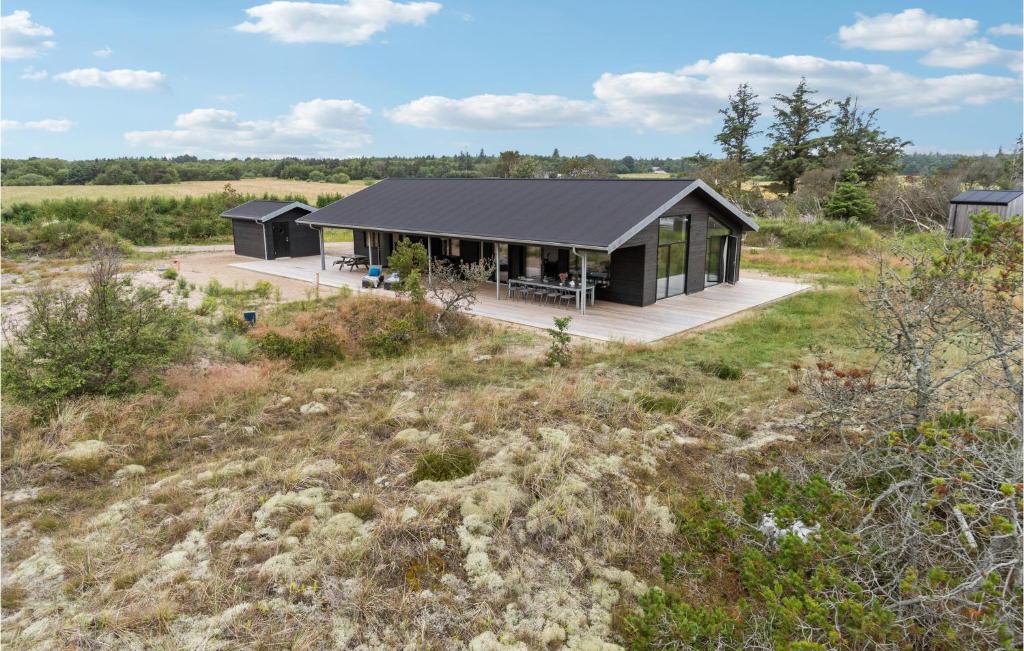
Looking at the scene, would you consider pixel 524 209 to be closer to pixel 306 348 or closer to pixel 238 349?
pixel 306 348

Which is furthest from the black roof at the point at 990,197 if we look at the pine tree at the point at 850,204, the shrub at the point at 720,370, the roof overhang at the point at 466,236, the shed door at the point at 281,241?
the shed door at the point at 281,241

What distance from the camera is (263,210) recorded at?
25.2 meters

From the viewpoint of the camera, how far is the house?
15555mm

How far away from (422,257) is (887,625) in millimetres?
13830

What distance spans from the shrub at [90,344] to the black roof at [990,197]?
31595 millimetres

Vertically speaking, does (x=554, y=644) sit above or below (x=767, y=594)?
below

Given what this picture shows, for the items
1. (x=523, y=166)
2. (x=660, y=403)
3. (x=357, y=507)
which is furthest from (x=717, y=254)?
(x=523, y=166)

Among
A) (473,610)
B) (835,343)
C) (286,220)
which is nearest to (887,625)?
(473,610)

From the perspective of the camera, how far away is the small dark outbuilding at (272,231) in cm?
2470

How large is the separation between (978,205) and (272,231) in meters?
30.5

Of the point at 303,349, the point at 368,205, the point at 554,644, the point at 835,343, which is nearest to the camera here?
the point at 554,644

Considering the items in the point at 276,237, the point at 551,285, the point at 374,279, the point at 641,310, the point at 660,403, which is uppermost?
the point at 276,237

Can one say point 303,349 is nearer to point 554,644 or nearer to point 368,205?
point 554,644

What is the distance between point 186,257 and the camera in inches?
1039
